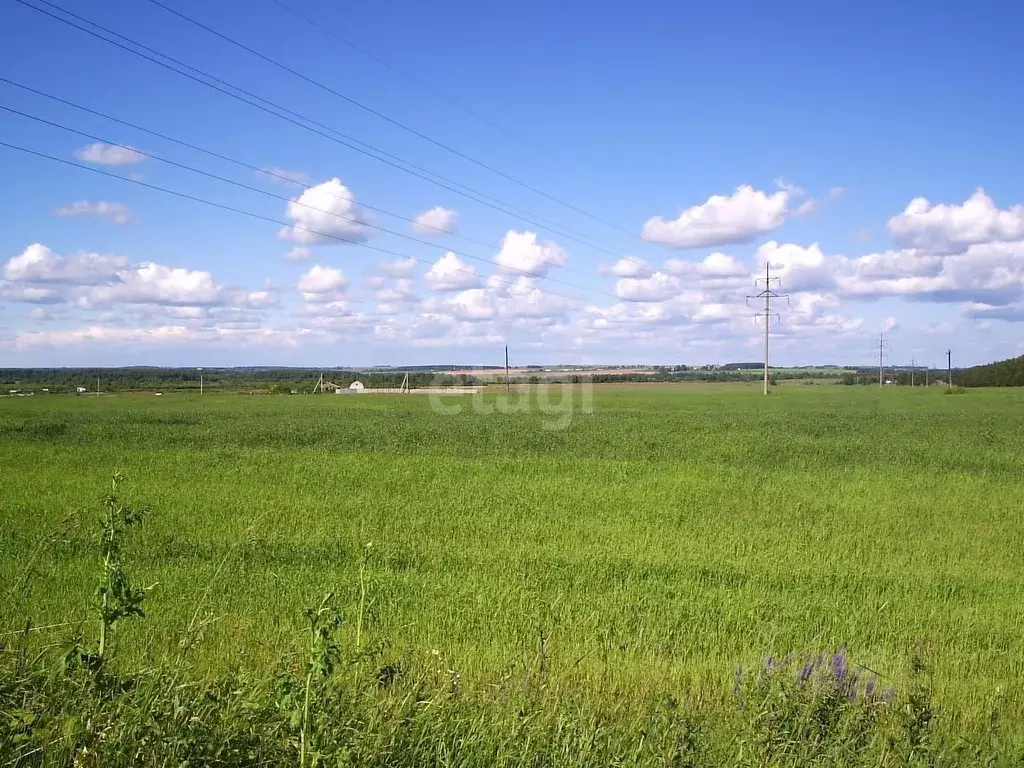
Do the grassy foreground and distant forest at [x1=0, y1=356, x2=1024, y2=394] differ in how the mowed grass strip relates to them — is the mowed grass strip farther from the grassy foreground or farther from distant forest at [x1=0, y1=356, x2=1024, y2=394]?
distant forest at [x1=0, y1=356, x2=1024, y2=394]

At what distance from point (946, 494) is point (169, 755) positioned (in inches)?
695

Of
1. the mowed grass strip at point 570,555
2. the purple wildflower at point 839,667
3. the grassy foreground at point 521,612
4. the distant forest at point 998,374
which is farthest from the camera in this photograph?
the distant forest at point 998,374

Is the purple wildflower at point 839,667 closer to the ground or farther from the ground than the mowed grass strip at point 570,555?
farther from the ground

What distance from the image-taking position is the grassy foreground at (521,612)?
437 cm

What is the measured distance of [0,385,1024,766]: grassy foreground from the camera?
4.37 meters

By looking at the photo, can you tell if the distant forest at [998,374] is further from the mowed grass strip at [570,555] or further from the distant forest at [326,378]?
the mowed grass strip at [570,555]

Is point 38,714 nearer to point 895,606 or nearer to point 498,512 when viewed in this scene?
point 895,606

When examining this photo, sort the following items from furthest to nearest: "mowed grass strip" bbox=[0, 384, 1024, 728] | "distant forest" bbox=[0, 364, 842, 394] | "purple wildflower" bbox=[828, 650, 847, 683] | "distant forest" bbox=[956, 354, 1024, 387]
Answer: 1. "distant forest" bbox=[956, 354, 1024, 387]
2. "distant forest" bbox=[0, 364, 842, 394]
3. "mowed grass strip" bbox=[0, 384, 1024, 728]
4. "purple wildflower" bbox=[828, 650, 847, 683]

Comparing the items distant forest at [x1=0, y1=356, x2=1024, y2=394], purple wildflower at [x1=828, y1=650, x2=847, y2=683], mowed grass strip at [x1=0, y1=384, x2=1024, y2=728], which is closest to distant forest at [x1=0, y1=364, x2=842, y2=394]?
distant forest at [x1=0, y1=356, x2=1024, y2=394]

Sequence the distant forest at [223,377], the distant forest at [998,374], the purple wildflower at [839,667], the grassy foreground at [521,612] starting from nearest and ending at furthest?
the grassy foreground at [521,612] < the purple wildflower at [839,667] < the distant forest at [223,377] < the distant forest at [998,374]

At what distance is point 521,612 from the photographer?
823cm

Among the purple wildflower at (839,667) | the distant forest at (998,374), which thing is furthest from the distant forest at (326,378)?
the purple wildflower at (839,667)

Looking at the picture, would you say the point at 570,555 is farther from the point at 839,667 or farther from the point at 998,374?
the point at 998,374

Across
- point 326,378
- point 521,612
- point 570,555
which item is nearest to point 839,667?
point 521,612
